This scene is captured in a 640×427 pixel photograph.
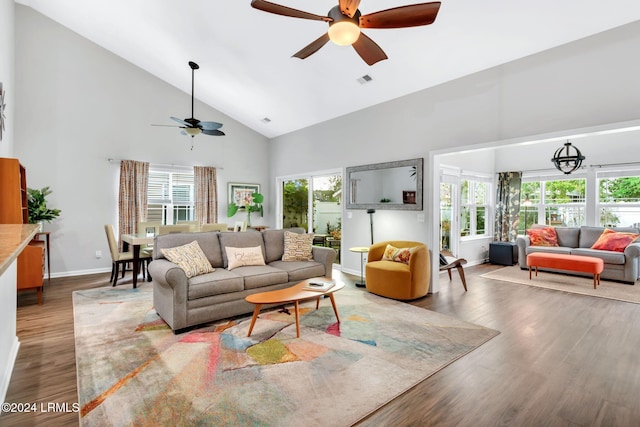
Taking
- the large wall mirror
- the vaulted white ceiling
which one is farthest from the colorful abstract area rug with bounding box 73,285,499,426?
the vaulted white ceiling

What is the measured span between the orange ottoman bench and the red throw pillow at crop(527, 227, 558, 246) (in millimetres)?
1289

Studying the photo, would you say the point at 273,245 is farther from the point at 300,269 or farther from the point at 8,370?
the point at 8,370

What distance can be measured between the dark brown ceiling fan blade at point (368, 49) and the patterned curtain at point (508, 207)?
21.1 ft

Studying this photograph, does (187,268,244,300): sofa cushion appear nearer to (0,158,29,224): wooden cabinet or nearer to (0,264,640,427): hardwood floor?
(0,264,640,427): hardwood floor

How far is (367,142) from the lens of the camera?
18.9ft

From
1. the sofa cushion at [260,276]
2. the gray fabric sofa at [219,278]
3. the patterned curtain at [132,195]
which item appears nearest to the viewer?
the gray fabric sofa at [219,278]

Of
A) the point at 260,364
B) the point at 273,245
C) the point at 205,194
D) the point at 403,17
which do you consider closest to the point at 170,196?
the point at 205,194

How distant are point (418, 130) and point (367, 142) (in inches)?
41.3

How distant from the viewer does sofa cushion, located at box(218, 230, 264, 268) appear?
13.8 feet

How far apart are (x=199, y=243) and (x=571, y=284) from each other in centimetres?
609

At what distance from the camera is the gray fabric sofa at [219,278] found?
10.6 ft

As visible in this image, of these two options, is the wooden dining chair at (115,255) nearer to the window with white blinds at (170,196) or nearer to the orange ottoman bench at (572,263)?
the window with white blinds at (170,196)

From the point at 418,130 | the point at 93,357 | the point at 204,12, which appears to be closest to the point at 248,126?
the point at 204,12

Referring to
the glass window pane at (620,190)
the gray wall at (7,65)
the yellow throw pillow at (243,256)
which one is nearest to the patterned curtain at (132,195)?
the gray wall at (7,65)
